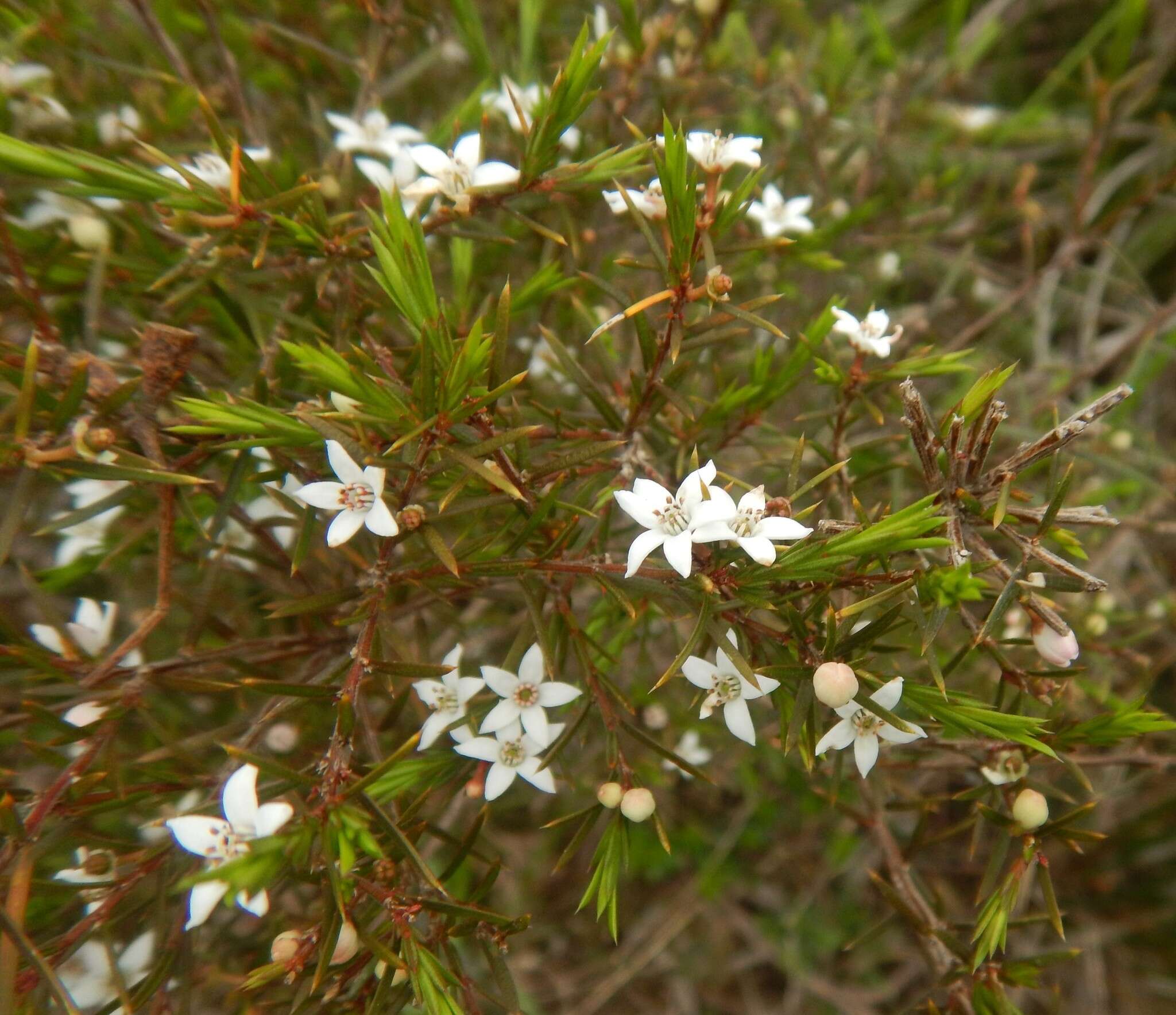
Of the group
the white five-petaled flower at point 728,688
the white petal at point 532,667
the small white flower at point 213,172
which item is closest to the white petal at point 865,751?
the white five-petaled flower at point 728,688

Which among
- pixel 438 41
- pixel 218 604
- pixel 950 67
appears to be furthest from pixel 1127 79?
pixel 218 604

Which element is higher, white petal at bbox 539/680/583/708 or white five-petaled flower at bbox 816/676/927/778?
white petal at bbox 539/680/583/708

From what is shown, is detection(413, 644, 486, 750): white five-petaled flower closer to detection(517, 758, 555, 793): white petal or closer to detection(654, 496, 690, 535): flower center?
detection(517, 758, 555, 793): white petal

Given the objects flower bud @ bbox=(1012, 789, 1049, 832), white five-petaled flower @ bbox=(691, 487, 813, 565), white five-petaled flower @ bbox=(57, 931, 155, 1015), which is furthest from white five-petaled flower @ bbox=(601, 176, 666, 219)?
white five-petaled flower @ bbox=(57, 931, 155, 1015)

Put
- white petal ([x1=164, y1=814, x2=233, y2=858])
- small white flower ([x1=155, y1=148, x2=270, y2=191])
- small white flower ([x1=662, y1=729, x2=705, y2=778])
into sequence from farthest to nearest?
small white flower ([x1=662, y1=729, x2=705, y2=778])
small white flower ([x1=155, y1=148, x2=270, y2=191])
white petal ([x1=164, y1=814, x2=233, y2=858])

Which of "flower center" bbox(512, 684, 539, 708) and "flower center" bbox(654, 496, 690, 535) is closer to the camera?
"flower center" bbox(654, 496, 690, 535)

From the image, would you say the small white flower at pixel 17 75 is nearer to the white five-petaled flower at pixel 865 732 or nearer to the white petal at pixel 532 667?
the white petal at pixel 532 667
